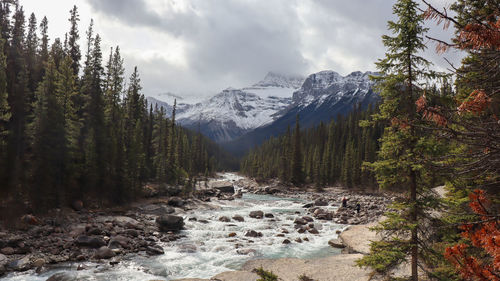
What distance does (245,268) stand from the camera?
1438cm

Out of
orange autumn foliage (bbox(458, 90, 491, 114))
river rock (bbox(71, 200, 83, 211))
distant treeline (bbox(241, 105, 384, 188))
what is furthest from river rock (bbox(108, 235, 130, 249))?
distant treeline (bbox(241, 105, 384, 188))

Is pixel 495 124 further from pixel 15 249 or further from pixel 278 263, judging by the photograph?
pixel 15 249

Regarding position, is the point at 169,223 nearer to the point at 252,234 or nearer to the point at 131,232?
the point at 131,232

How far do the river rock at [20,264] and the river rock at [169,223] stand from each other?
10.3m

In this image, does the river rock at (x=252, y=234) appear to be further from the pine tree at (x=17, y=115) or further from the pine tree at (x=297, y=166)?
the pine tree at (x=297, y=166)

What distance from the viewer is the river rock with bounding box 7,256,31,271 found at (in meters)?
12.8

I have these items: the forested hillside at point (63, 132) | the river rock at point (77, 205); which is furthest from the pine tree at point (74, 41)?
the river rock at point (77, 205)

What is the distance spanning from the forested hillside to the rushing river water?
11521 millimetres

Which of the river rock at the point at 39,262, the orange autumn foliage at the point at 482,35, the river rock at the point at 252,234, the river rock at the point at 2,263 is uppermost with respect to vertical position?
the orange autumn foliage at the point at 482,35

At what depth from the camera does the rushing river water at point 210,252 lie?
13.6 m

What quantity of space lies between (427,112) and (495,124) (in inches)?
32.1

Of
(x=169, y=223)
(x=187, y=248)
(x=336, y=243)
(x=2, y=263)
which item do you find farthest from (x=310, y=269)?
(x=2, y=263)

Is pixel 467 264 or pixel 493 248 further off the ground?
pixel 493 248

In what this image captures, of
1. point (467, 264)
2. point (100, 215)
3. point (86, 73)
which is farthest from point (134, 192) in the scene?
point (467, 264)
